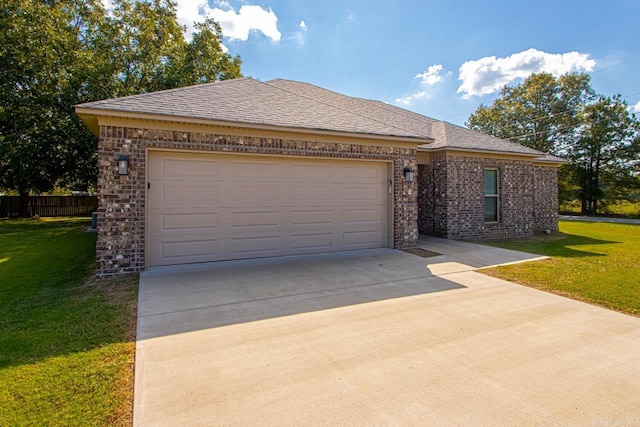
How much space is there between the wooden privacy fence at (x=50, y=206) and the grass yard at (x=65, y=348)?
18.6m

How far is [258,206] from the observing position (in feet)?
24.0

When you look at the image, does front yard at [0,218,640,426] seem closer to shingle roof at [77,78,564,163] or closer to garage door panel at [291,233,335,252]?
shingle roof at [77,78,564,163]

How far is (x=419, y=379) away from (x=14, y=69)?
21.3m

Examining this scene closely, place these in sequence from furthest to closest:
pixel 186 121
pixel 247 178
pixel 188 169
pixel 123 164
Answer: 1. pixel 247 178
2. pixel 188 169
3. pixel 186 121
4. pixel 123 164

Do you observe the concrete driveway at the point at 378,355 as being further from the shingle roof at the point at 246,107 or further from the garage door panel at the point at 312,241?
the shingle roof at the point at 246,107

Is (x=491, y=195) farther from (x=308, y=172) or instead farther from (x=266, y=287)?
(x=266, y=287)

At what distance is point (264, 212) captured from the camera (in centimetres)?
739

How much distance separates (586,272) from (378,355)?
18.8 feet

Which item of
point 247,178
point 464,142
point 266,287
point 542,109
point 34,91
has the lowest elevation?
point 266,287

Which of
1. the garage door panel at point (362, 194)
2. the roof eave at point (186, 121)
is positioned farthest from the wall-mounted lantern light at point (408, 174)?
the roof eave at point (186, 121)

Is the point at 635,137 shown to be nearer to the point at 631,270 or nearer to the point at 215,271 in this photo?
the point at 631,270

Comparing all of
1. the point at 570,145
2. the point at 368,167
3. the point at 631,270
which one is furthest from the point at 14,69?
the point at 570,145

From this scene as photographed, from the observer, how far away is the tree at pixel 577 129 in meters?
24.0

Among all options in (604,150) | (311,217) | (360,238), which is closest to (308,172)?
(311,217)
